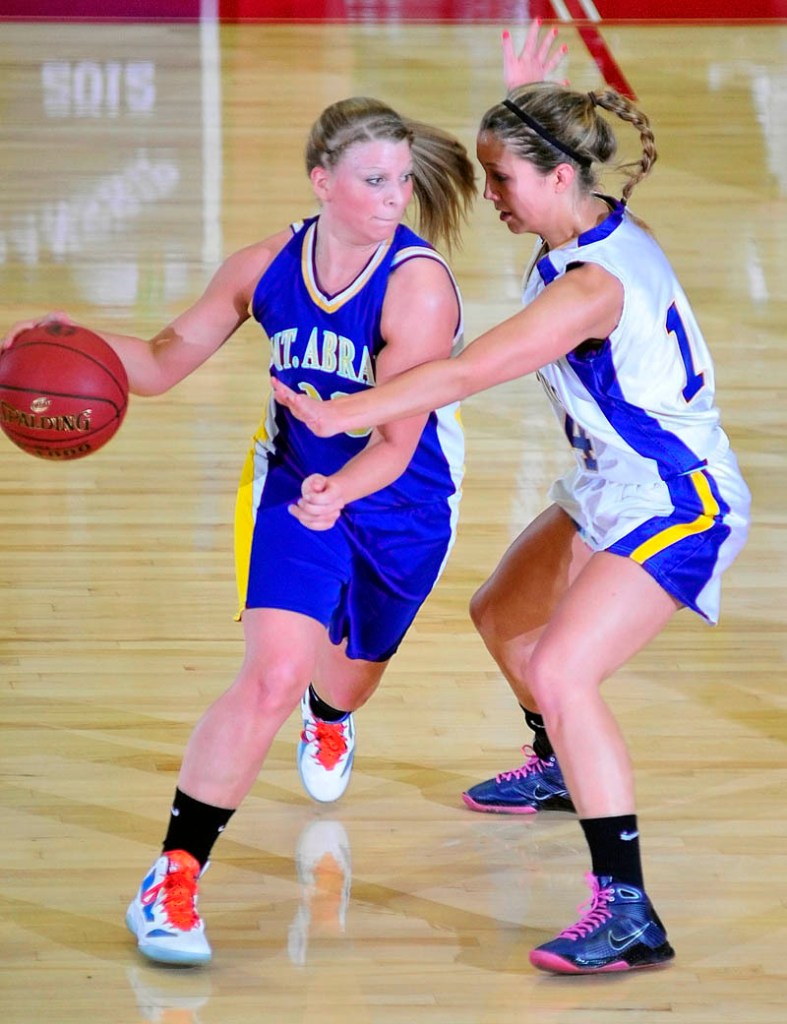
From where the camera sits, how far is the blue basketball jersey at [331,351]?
2910mm

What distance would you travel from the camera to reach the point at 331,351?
2926mm

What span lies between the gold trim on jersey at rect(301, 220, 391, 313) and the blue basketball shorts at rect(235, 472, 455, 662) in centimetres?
32

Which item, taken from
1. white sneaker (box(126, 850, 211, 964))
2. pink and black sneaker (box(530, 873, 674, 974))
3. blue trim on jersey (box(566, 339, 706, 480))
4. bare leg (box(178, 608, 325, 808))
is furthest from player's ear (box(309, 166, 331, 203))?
pink and black sneaker (box(530, 873, 674, 974))

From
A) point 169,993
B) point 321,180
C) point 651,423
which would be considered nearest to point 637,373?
point 651,423

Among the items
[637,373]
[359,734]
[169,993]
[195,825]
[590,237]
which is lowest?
[359,734]

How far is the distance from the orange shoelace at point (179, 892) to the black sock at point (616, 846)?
2.06ft

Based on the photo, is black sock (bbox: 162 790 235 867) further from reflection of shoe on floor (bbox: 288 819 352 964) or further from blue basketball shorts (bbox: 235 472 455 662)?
blue basketball shorts (bbox: 235 472 455 662)

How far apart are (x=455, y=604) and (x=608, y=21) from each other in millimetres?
7813

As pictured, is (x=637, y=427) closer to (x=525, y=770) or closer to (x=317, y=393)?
(x=317, y=393)

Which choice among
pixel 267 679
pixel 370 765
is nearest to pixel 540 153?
pixel 267 679

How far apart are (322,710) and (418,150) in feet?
3.53

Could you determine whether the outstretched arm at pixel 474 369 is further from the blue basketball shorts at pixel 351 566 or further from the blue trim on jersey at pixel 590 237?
the blue basketball shorts at pixel 351 566

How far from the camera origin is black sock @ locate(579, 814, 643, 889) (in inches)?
107

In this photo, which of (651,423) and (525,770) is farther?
(525,770)
